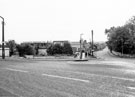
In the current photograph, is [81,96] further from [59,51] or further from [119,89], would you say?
[59,51]

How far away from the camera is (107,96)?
17.1 ft

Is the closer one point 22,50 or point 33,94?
point 33,94

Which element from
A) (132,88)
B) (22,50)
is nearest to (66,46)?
(22,50)

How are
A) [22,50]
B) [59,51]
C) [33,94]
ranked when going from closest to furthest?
[33,94], [22,50], [59,51]

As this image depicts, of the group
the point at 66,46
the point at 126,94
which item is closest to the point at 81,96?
the point at 126,94

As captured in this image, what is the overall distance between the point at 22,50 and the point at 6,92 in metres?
72.0

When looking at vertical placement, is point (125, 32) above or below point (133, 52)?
above

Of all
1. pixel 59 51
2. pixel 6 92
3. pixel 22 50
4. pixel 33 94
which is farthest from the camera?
pixel 59 51

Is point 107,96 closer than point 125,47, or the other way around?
point 107,96

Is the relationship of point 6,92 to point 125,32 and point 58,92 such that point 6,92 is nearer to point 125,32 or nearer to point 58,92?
point 58,92

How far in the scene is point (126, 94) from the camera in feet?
17.7

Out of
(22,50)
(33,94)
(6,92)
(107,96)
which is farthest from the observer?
(22,50)

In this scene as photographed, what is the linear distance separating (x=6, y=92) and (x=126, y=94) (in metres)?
3.52

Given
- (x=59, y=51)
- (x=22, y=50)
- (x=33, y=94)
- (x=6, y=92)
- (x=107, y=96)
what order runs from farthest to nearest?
(x=59, y=51) → (x=22, y=50) → (x=6, y=92) → (x=33, y=94) → (x=107, y=96)
